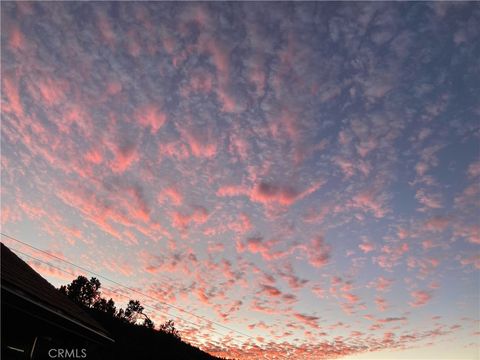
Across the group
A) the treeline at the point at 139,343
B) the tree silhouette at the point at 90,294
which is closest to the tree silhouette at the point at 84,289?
the tree silhouette at the point at 90,294

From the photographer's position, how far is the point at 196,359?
108 feet

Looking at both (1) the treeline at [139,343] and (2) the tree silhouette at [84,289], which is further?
(2) the tree silhouette at [84,289]

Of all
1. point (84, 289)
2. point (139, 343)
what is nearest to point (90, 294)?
point (84, 289)

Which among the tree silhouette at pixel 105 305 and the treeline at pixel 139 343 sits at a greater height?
the tree silhouette at pixel 105 305

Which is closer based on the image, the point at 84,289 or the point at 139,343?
the point at 139,343

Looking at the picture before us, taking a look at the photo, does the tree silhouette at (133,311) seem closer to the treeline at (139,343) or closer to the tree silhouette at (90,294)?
the tree silhouette at (90,294)

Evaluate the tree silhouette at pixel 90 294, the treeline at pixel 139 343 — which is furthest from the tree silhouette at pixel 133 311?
the treeline at pixel 139 343

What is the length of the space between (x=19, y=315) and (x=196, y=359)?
1222 inches

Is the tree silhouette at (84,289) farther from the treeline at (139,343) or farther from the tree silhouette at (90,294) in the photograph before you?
the treeline at (139,343)

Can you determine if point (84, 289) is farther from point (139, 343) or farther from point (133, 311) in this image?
point (139, 343)

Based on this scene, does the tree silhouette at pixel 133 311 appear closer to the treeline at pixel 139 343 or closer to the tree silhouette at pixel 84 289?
the tree silhouette at pixel 84 289

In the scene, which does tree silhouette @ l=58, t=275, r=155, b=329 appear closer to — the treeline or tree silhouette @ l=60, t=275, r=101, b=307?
tree silhouette @ l=60, t=275, r=101, b=307

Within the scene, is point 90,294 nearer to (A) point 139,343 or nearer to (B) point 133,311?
(B) point 133,311

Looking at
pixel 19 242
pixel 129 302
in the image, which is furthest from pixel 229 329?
pixel 129 302
